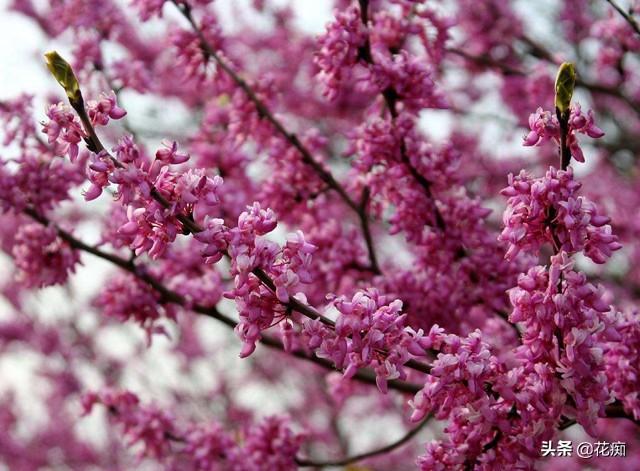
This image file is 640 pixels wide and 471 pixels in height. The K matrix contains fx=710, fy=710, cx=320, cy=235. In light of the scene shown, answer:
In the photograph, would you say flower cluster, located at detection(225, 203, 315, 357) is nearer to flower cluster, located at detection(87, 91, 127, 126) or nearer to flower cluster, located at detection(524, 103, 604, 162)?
flower cluster, located at detection(87, 91, 127, 126)

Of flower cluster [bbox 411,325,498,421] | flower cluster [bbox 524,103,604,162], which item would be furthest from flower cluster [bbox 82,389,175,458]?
flower cluster [bbox 524,103,604,162]

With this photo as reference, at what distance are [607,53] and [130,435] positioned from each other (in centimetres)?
377

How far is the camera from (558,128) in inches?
83.4

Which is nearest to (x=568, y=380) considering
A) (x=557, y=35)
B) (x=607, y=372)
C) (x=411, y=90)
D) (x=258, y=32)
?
(x=607, y=372)

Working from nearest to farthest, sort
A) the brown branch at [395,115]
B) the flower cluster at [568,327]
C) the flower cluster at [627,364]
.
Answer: the flower cluster at [568,327]
the flower cluster at [627,364]
the brown branch at [395,115]

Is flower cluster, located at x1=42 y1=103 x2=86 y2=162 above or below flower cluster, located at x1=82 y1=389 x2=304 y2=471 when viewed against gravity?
above

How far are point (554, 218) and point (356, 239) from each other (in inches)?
71.0

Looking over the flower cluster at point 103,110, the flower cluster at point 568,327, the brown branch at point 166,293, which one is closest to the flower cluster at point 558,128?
the flower cluster at point 568,327

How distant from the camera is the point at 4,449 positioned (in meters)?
10.5

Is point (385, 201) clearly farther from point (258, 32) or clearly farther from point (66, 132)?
point (258, 32)

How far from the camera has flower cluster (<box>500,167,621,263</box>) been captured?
2031 mm

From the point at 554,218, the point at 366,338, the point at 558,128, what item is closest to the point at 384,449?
the point at 366,338

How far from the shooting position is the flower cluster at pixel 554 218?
2.03m

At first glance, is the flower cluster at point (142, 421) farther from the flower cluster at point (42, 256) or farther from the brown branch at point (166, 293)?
the flower cluster at point (42, 256)
